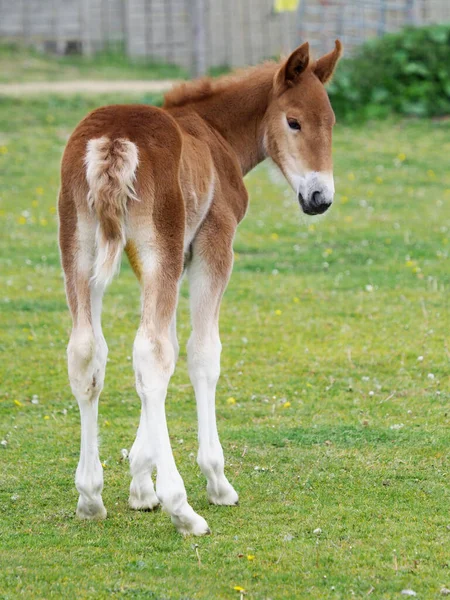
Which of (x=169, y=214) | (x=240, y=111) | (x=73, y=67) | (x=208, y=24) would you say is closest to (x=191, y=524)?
(x=169, y=214)

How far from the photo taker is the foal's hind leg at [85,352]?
4879 millimetres

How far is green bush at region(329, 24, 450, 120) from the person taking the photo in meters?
17.4

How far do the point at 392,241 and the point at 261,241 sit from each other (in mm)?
1493

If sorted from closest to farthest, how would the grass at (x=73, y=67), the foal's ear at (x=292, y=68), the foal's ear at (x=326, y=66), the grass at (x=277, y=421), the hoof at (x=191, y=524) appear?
1. the grass at (x=277, y=421)
2. the hoof at (x=191, y=524)
3. the foal's ear at (x=292, y=68)
4. the foal's ear at (x=326, y=66)
5. the grass at (x=73, y=67)

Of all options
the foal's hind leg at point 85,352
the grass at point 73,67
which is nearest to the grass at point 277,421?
the foal's hind leg at point 85,352

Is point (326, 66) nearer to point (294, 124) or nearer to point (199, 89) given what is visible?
point (294, 124)

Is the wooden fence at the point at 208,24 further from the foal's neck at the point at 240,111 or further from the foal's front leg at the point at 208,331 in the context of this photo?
the foal's front leg at the point at 208,331

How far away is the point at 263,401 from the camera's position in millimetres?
7238

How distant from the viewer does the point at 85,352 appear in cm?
485

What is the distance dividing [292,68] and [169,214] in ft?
4.12

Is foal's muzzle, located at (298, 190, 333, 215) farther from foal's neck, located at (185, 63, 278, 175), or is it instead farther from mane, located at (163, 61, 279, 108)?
mane, located at (163, 61, 279, 108)

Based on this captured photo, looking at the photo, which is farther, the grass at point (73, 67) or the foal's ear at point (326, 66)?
the grass at point (73, 67)

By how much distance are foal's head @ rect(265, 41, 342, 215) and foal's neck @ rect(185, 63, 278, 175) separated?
0.35 feet

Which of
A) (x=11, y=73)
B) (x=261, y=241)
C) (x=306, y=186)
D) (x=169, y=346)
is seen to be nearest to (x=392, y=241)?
(x=261, y=241)
